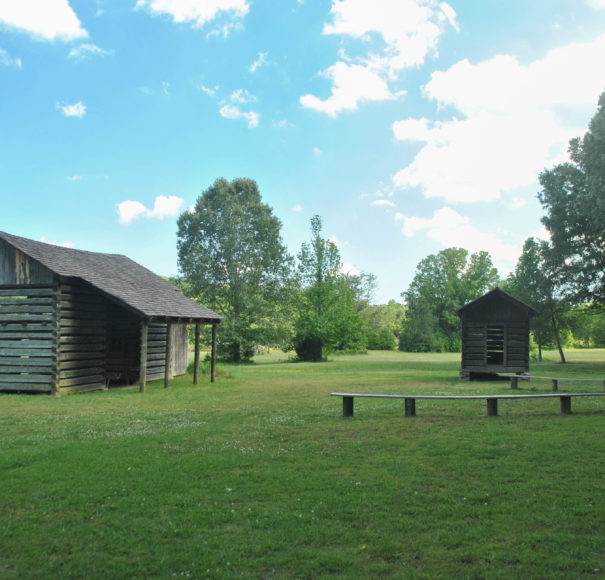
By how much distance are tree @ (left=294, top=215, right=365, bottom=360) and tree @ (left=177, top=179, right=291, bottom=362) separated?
2.95 metres

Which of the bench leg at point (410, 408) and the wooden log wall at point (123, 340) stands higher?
the wooden log wall at point (123, 340)

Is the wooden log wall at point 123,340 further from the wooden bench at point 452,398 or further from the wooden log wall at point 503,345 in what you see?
the wooden log wall at point 503,345

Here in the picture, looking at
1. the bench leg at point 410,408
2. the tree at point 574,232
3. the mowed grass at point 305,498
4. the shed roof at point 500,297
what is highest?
the tree at point 574,232

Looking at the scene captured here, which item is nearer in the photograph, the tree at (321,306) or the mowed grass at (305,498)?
the mowed grass at (305,498)

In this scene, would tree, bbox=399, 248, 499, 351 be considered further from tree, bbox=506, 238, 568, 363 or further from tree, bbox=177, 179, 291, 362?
tree, bbox=177, 179, 291, 362

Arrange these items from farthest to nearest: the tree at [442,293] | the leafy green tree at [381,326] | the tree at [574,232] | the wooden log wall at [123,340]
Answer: the leafy green tree at [381,326], the tree at [442,293], the tree at [574,232], the wooden log wall at [123,340]

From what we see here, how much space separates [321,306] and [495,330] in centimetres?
2521

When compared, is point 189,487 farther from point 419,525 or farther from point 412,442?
point 412,442

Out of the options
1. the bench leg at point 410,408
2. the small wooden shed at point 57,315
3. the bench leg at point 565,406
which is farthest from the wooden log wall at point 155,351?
the bench leg at point 565,406

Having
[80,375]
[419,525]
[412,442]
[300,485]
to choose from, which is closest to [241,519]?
[300,485]

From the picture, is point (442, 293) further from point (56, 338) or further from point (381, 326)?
point (56, 338)

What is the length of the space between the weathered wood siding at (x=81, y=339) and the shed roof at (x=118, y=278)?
0.88m

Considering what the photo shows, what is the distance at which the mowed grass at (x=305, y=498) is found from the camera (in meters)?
4.61

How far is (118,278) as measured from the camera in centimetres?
2166
